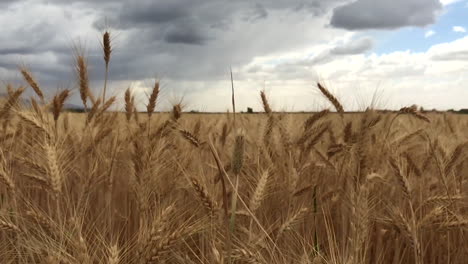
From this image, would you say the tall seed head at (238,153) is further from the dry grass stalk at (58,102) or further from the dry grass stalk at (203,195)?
the dry grass stalk at (58,102)

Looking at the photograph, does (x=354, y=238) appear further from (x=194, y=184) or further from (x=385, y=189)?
(x=385, y=189)

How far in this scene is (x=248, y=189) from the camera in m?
3.09

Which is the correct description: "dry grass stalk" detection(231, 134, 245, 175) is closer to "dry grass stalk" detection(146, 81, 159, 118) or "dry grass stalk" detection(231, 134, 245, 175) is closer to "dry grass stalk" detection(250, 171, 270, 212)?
"dry grass stalk" detection(250, 171, 270, 212)

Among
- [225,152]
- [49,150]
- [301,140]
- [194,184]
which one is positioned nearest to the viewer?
[194,184]

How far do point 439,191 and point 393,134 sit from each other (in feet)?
3.72

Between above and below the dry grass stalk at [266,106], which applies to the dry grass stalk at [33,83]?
above

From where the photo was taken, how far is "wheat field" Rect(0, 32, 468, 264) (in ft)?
6.93

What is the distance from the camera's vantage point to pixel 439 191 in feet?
9.84

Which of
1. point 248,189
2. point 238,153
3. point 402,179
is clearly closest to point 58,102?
point 248,189

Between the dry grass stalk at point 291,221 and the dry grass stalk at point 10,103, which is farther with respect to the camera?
the dry grass stalk at point 10,103

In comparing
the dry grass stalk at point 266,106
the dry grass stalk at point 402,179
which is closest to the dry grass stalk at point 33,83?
the dry grass stalk at point 266,106

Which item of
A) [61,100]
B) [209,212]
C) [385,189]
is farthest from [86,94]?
[385,189]

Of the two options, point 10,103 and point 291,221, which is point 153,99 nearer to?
point 10,103

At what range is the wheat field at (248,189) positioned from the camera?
83.2 inches
